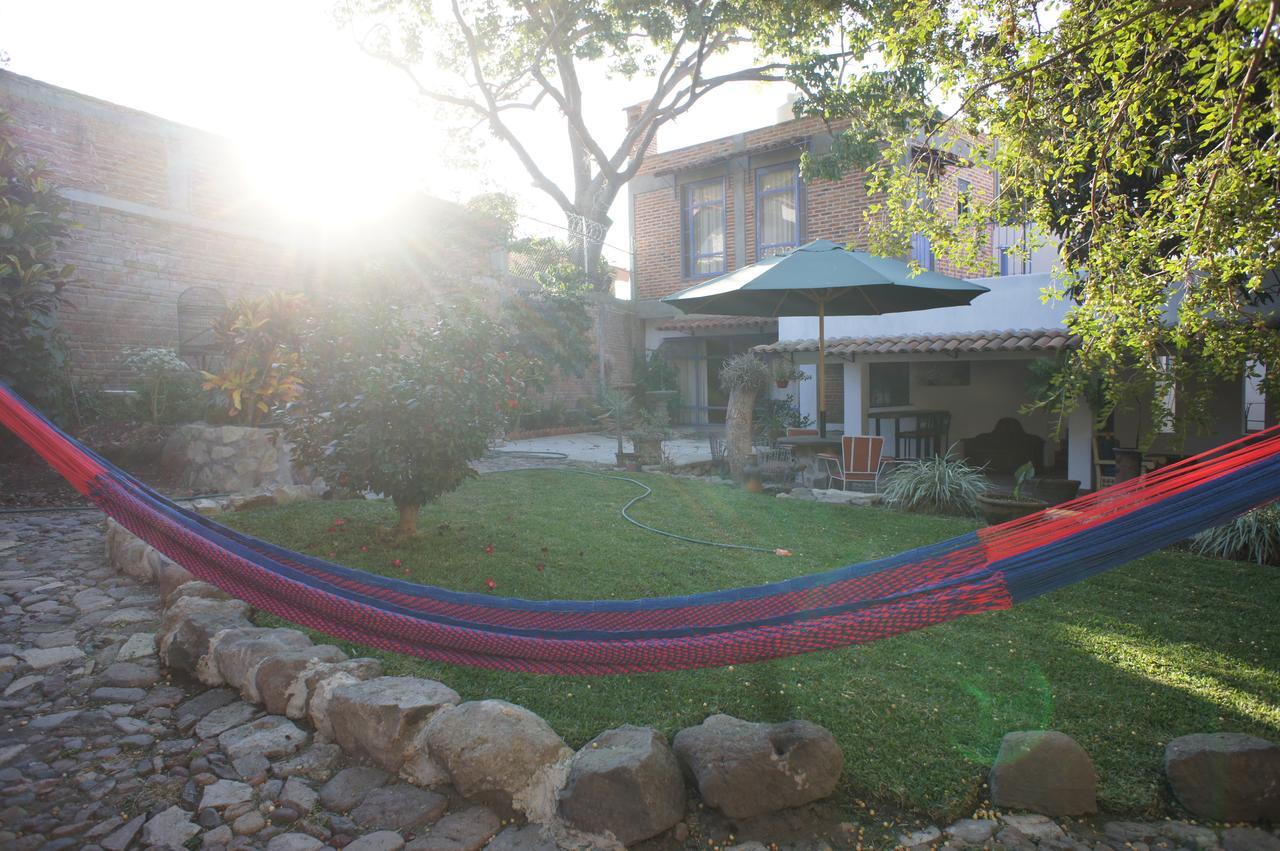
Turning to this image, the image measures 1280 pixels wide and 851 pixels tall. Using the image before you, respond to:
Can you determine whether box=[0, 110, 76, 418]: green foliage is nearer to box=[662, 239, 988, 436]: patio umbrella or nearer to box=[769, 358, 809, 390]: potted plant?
box=[662, 239, 988, 436]: patio umbrella

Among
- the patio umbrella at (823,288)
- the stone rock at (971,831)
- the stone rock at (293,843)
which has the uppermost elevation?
the patio umbrella at (823,288)

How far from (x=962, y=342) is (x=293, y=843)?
6.96m

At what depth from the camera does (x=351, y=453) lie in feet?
11.3

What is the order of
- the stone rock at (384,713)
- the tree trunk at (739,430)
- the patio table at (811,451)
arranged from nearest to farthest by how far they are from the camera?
the stone rock at (384,713) < the patio table at (811,451) < the tree trunk at (739,430)

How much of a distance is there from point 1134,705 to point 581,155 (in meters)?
13.7

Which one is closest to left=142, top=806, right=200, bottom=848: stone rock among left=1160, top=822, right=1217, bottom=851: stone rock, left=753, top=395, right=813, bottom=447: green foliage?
left=1160, top=822, right=1217, bottom=851: stone rock

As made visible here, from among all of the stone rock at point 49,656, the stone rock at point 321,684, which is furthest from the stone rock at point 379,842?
the stone rock at point 49,656

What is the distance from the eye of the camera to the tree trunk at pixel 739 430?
21.9 feet

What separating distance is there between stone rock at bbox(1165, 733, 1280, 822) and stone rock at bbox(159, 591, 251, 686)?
2.59m

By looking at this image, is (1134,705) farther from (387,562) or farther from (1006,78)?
(387,562)

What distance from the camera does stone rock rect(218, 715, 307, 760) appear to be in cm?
195

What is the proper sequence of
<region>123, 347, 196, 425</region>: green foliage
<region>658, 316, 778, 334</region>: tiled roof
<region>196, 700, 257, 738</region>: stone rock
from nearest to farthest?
<region>196, 700, 257, 738</region>: stone rock
<region>123, 347, 196, 425</region>: green foliage
<region>658, 316, 778, 334</region>: tiled roof

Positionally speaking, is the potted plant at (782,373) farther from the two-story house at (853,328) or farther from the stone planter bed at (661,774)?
the stone planter bed at (661,774)

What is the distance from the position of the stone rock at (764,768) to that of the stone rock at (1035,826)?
1.18ft
